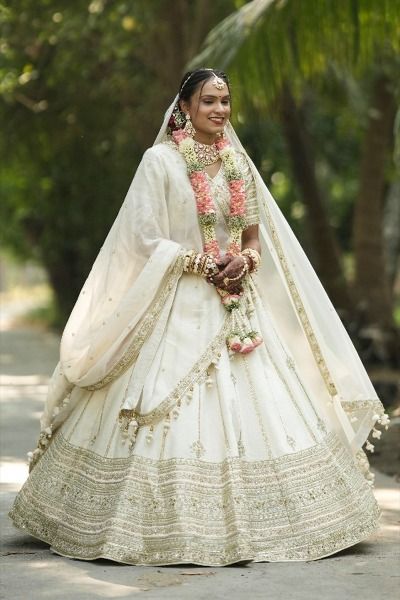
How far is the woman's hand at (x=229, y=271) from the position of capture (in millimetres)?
5973

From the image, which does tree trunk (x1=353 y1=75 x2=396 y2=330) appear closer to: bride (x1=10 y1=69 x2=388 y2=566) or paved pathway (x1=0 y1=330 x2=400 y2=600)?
bride (x1=10 y1=69 x2=388 y2=566)

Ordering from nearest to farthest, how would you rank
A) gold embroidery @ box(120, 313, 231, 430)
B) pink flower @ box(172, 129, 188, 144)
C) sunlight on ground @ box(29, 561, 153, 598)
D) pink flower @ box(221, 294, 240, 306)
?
sunlight on ground @ box(29, 561, 153, 598) → gold embroidery @ box(120, 313, 231, 430) → pink flower @ box(221, 294, 240, 306) → pink flower @ box(172, 129, 188, 144)

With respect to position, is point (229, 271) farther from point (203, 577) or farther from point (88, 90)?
point (88, 90)

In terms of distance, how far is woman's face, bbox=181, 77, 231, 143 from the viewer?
6.07 metres

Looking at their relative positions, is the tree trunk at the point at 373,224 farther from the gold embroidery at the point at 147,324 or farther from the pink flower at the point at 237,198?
the gold embroidery at the point at 147,324

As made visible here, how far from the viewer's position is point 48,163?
65.7 feet

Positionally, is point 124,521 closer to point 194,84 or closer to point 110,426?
point 110,426

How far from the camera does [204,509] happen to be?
550 centimetres

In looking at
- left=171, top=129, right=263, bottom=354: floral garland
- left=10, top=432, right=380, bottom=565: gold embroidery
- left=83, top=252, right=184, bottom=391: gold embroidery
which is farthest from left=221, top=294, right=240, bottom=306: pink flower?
left=10, top=432, right=380, bottom=565: gold embroidery

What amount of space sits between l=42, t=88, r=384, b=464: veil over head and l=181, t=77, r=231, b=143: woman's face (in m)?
0.17

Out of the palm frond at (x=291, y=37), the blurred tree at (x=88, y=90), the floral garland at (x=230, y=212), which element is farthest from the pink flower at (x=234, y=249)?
the blurred tree at (x=88, y=90)

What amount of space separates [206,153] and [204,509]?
173 centimetres

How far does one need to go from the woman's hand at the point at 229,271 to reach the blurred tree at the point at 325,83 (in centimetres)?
434

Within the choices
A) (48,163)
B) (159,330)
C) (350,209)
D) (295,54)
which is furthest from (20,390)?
(350,209)
